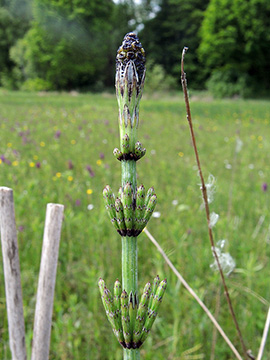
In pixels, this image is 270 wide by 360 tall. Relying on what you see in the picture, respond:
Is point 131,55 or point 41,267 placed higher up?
point 131,55

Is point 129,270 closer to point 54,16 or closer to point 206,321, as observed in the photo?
point 206,321

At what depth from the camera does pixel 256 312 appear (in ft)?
6.19

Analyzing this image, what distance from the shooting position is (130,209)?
1.49 feet

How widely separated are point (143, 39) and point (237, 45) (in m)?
10.8

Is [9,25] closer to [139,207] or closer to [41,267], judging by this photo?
[41,267]

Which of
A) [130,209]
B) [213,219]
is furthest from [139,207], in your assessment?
[213,219]

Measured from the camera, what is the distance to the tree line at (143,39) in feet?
101

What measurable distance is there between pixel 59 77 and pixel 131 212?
35.7 m

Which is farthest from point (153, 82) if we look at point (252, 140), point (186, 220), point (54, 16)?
point (186, 220)

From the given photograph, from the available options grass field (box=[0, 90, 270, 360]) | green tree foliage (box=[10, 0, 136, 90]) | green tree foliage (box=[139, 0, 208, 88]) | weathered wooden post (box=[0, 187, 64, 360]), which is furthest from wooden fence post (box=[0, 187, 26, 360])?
green tree foliage (box=[139, 0, 208, 88])

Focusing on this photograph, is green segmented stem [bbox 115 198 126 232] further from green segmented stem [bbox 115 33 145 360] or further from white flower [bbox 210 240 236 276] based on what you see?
white flower [bbox 210 240 236 276]

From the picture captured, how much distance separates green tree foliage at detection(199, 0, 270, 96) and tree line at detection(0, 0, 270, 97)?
79 millimetres

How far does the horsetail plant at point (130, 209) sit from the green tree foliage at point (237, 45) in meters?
31.8

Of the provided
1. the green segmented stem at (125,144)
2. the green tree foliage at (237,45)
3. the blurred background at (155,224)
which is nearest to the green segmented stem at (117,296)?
the green segmented stem at (125,144)
